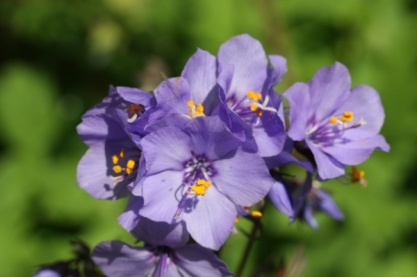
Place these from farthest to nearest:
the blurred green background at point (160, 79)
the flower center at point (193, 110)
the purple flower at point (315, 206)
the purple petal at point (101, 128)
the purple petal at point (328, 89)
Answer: the blurred green background at point (160, 79) → the purple flower at point (315, 206) → the purple petal at point (328, 89) → the purple petal at point (101, 128) → the flower center at point (193, 110)

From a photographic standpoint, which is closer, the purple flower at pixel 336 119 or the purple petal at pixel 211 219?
the purple petal at pixel 211 219

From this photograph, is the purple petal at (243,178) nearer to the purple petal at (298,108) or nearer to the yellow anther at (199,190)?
the yellow anther at (199,190)

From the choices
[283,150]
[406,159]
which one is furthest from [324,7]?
[283,150]

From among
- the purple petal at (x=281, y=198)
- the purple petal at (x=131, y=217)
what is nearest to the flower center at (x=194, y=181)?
the purple petal at (x=131, y=217)

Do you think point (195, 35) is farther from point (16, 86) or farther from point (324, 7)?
point (16, 86)

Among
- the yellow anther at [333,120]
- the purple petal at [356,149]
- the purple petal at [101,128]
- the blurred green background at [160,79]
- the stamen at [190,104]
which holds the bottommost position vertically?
the blurred green background at [160,79]
